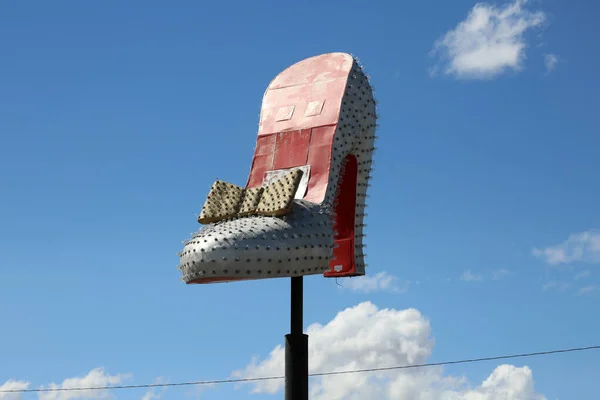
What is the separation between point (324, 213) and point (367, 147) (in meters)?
2.74

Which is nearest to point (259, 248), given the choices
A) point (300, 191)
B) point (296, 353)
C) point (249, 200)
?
point (249, 200)

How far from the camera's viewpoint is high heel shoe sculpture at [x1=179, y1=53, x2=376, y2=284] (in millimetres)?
11344

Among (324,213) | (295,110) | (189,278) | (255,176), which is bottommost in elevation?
(189,278)

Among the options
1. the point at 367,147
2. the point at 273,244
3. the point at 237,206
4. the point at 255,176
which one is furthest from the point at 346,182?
the point at 273,244

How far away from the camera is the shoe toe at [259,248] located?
1116 centimetres

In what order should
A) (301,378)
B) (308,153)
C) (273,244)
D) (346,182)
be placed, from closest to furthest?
1. (273,244)
2. (301,378)
3. (308,153)
4. (346,182)

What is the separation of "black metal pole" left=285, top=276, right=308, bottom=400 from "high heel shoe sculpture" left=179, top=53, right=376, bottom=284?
35.1 inches

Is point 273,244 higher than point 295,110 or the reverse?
the reverse

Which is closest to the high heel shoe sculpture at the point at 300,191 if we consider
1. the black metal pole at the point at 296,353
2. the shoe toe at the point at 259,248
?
the shoe toe at the point at 259,248

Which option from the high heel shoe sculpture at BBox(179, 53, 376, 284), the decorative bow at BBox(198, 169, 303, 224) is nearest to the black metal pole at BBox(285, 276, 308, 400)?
the high heel shoe sculpture at BBox(179, 53, 376, 284)

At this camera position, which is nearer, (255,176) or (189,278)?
(189,278)

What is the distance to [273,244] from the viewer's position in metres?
11.4

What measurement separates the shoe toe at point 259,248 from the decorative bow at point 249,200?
0.19 m

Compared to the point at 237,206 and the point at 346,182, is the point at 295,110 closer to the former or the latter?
the point at 346,182
